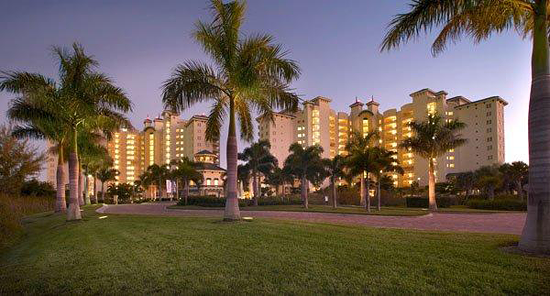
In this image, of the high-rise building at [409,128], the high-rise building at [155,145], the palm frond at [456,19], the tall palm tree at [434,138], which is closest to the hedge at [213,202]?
the tall palm tree at [434,138]

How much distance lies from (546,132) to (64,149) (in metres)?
34.0

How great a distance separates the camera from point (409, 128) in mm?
125938

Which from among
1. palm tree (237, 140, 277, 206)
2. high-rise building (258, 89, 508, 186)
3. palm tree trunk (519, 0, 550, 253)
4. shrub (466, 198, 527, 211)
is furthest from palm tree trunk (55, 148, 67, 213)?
high-rise building (258, 89, 508, 186)

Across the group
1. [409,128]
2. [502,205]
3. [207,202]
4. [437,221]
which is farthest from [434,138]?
[409,128]

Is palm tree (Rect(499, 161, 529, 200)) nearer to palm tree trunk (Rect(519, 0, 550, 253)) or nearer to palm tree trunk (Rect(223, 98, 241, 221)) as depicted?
palm tree trunk (Rect(223, 98, 241, 221))

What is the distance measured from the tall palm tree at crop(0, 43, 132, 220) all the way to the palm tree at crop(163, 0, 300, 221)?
6265 millimetres

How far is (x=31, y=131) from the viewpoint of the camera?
28609mm

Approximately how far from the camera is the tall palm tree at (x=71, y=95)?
18.8 meters

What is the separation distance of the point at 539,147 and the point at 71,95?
1999 cm

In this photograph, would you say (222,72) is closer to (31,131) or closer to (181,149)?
(31,131)

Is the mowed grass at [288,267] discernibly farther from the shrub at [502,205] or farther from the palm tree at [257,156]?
the palm tree at [257,156]

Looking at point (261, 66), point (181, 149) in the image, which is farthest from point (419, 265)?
point (181, 149)

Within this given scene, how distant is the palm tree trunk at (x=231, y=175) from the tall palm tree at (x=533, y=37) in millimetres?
8591

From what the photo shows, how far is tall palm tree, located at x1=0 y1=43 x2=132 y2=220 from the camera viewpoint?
61.6 ft
